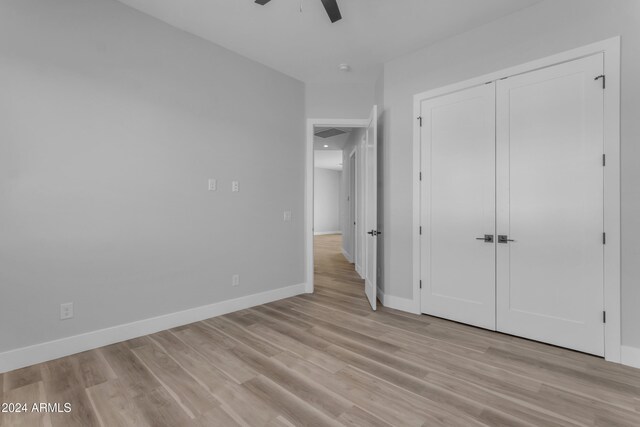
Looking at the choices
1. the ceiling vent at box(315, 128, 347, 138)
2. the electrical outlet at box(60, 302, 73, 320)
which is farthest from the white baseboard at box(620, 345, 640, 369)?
the ceiling vent at box(315, 128, 347, 138)

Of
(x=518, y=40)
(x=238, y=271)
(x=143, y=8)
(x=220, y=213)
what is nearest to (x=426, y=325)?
(x=238, y=271)

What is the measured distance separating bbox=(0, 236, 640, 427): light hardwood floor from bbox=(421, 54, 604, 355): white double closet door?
0.99 feet

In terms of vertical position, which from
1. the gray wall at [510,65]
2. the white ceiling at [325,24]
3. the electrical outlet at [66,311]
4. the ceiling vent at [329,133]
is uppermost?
the white ceiling at [325,24]

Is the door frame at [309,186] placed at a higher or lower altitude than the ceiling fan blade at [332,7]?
lower

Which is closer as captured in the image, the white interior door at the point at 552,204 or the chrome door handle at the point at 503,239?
the white interior door at the point at 552,204

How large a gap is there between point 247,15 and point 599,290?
377 cm

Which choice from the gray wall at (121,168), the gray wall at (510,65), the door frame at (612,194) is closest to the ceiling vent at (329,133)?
the gray wall at (121,168)

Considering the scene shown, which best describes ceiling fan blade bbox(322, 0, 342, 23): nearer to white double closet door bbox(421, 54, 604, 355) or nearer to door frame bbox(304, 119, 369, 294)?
white double closet door bbox(421, 54, 604, 355)

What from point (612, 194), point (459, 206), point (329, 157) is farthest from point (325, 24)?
point (329, 157)

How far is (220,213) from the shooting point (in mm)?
3328

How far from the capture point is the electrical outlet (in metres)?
2.33

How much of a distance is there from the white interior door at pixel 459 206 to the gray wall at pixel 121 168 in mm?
1931

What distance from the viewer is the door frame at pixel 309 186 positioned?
13.6ft

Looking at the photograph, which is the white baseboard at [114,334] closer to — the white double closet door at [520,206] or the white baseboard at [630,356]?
the white double closet door at [520,206]
